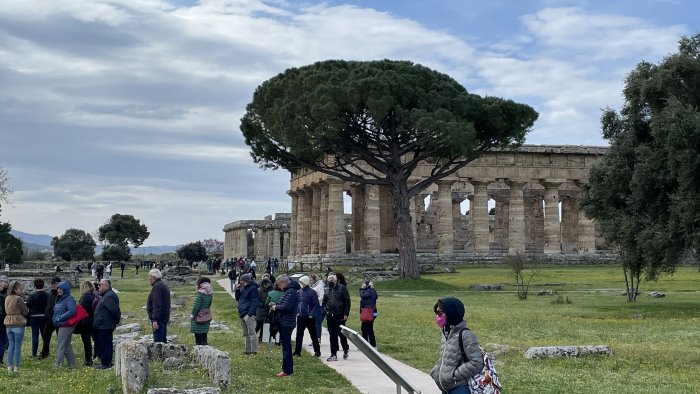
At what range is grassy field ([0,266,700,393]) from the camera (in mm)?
15711

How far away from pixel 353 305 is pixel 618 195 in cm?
1204

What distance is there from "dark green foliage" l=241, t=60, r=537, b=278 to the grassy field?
920 cm

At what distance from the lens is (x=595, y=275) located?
6031cm

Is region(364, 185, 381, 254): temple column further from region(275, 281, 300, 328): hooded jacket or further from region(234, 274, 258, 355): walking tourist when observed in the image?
region(275, 281, 300, 328): hooded jacket

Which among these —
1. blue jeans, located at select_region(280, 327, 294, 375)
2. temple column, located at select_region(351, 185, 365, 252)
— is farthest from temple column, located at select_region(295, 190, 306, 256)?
blue jeans, located at select_region(280, 327, 294, 375)

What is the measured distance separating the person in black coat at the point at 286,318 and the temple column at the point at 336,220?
2215 inches

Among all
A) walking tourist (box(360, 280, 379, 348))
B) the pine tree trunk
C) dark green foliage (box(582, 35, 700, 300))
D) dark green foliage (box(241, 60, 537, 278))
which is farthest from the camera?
the pine tree trunk

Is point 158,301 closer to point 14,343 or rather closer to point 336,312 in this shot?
point 14,343

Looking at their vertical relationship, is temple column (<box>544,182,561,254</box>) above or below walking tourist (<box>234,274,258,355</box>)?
above

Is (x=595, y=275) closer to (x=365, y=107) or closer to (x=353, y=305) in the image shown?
(x=365, y=107)

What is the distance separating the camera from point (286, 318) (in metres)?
17.5

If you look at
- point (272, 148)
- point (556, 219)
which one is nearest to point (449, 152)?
point (272, 148)

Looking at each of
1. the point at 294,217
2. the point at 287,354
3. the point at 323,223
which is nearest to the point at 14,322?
the point at 287,354

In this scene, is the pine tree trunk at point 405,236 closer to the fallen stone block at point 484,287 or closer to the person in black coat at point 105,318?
the fallen stone block at point 484,287
